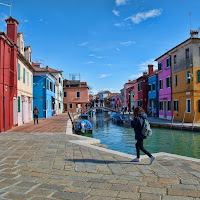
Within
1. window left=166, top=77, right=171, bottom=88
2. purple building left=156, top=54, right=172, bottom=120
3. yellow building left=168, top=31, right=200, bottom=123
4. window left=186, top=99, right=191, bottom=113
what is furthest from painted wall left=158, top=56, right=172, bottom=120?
window left=186, top=99, right=191, bottom=113

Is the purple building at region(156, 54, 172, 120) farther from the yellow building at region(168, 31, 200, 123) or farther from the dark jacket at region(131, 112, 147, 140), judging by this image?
the dark jacket at region(131, 112, 147, 140)

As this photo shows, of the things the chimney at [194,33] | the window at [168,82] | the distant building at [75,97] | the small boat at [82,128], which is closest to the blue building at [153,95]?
the window at [168,82]

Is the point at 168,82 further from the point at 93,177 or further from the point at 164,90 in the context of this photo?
the point at 93,177

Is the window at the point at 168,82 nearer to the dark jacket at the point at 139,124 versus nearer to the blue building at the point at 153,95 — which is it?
the blue building at the point at 153,95

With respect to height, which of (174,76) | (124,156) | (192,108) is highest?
(174,76)

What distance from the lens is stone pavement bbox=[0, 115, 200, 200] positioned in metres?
3.45

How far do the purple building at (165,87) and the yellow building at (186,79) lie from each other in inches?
40.8

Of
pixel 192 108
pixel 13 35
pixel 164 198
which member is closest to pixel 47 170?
pixel 164 198

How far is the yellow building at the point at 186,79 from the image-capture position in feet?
62.6

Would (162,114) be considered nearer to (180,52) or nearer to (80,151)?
(180,52)

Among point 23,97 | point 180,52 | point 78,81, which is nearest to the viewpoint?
point 23,97

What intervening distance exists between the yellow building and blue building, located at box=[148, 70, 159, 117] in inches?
219

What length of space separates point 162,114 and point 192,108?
7.26 m

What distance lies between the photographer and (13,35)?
1616 cm
